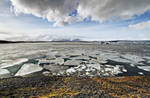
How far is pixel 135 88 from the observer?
2.84 meters

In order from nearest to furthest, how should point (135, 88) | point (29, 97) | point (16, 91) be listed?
point (29, 97) → point (16, 91) → point (135, 88)

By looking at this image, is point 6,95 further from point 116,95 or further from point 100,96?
point 116,95

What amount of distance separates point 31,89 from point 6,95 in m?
0.65

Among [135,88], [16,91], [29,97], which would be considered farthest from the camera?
[135,88]

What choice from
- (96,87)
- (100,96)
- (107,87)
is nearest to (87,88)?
(96,87)

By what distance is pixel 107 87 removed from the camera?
2867mm

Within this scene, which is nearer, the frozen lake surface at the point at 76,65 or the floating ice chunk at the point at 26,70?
the floating ice chunk at the point at 26,70

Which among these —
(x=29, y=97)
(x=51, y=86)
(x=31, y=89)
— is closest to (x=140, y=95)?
(x=51, y=86)

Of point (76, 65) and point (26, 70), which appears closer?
point (26, 70)

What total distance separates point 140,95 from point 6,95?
3951 millimetres

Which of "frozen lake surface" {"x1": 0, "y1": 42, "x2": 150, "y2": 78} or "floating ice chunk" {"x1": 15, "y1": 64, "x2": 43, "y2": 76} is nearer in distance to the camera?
"floating ice chunk" {"x1": 15, "y1": 64, "x2": 43, "y2": 76}

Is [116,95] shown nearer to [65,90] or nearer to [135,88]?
[135,88]

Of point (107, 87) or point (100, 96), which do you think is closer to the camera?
point (100, 96)

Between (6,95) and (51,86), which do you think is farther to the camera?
(51,86)
